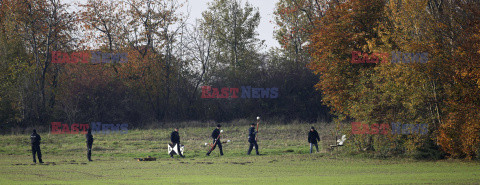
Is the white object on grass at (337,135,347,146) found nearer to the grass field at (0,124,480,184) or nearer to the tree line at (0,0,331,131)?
the grass field at (0,124,480,184)

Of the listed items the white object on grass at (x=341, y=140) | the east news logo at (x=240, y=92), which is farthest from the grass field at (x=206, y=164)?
the east news logo at (x=240, y=92)

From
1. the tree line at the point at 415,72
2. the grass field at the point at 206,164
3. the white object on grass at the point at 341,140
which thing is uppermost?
the tree line at the point at 415,72

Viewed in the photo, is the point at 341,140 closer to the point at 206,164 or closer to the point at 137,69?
the point at 206,164

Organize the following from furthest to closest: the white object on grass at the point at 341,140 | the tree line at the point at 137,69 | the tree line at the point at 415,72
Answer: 1. the tree line at the point at 137,69
2. the white object on grass at the point at 341,140
3. the tree line at the point at 415,72

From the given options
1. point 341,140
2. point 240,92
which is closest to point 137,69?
point 240,92

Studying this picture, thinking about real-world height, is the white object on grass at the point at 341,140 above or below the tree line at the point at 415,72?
below

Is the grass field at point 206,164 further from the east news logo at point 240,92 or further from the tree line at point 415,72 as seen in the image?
the east news logo at point 240,92

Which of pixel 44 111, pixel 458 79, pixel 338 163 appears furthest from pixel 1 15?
pixel 458 79

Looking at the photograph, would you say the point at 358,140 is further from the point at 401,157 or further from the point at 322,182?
the point at 322,182

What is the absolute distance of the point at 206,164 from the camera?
82.5 feet

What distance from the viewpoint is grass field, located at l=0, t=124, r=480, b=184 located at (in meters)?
17.1

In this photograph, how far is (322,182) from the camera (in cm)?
1562

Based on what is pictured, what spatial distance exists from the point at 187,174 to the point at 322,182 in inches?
240

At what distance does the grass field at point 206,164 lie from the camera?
17125 mm
